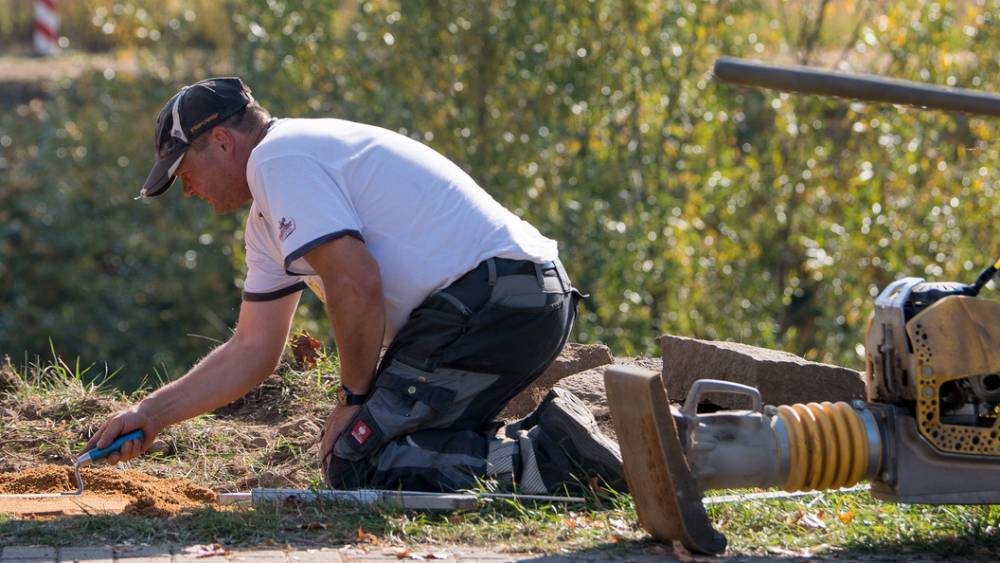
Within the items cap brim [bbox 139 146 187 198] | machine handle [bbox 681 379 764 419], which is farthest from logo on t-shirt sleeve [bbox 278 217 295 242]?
machine handle [bbox 681 379 764 419]

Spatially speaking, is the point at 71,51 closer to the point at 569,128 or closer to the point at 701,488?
the point at 569,128

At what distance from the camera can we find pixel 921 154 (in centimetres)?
1073

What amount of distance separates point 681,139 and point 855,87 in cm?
697

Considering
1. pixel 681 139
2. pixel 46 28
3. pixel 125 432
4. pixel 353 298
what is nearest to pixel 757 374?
pixel 353 298

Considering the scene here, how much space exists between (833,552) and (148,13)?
11.0 meters

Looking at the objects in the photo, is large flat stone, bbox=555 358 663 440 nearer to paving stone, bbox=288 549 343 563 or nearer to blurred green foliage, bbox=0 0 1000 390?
paving stone, bbox=288 549 343 563

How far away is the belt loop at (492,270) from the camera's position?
4.32 meters

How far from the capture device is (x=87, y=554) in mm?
3662

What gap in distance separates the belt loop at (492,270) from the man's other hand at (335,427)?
57 cm

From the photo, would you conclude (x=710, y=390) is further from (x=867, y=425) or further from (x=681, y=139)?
(x=681, y=139)

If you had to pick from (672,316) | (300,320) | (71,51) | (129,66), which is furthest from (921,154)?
(71,51)

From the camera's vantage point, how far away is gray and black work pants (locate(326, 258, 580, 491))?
4.32 metres

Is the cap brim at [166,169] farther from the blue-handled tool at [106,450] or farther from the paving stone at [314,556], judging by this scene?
the paving stone at [314,556]

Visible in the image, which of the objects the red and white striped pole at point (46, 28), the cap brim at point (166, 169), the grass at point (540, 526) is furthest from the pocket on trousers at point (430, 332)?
the red and white striped pole at point (46, 28)
